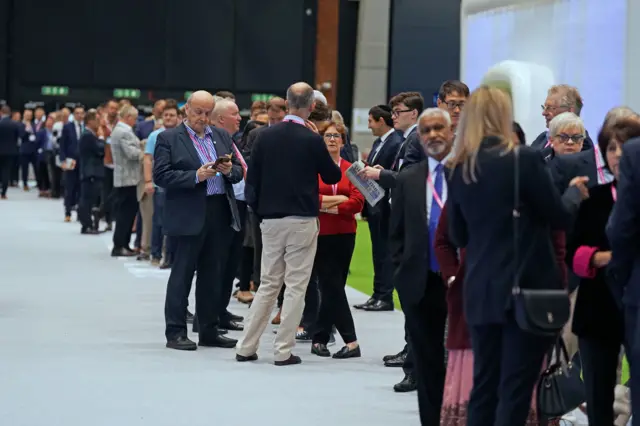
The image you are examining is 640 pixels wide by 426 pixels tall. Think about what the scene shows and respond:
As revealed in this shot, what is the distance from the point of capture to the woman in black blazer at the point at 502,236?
4855 millimetres

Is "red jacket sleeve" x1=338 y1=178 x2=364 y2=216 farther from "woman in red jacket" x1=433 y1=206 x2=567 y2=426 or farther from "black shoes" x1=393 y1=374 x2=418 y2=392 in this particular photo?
"woman in red jacket" x1=433 y1=206 x2=567 y2=426

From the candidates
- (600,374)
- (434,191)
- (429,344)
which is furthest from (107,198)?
(600,374)

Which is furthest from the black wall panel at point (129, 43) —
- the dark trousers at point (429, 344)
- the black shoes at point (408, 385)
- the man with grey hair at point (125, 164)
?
the dark trousers at point (429, 344)

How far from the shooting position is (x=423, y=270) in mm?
5996

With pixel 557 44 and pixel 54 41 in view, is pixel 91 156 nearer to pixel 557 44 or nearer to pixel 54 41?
pixel 557 44

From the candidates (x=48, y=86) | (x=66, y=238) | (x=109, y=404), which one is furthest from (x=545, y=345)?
(x=48, y=86)

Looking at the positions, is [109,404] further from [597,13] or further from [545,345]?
[597,13]

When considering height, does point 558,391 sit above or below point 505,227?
below

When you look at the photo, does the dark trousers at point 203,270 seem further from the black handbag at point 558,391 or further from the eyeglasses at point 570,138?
the black handbag at point 558,391

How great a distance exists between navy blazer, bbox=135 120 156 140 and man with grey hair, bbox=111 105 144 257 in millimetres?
543

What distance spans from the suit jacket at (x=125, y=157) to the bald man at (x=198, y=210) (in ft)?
20.3

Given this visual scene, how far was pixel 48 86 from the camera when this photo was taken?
31.7 meters

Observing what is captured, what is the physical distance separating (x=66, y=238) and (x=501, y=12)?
320 inches

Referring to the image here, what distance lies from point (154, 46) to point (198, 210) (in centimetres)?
2309
